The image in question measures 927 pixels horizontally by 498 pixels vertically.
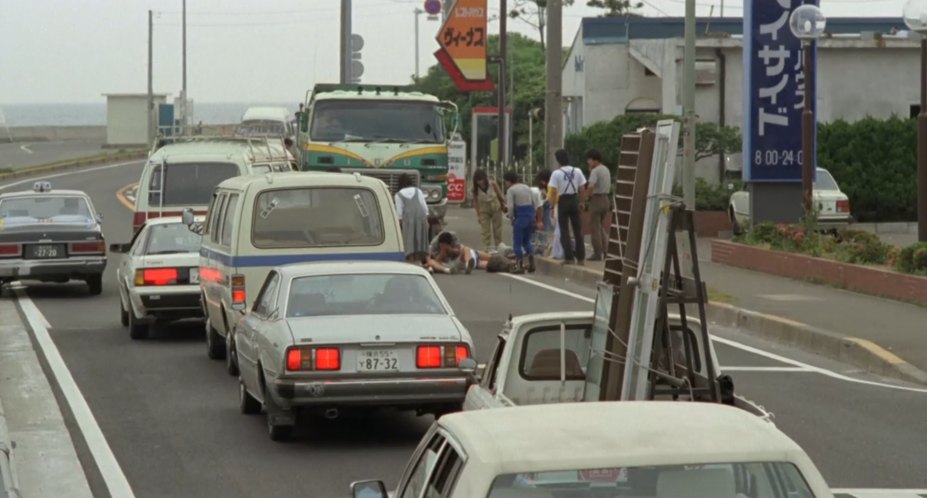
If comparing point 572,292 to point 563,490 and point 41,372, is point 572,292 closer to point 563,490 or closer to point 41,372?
point 41,372

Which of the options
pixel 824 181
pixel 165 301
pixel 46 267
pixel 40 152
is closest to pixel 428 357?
pixel 165 301

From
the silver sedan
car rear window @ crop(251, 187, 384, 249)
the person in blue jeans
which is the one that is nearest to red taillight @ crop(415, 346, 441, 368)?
the silver sedan

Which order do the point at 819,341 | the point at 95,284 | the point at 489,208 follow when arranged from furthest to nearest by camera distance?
the point at 489,208, the point at 95,284, the point at 819,341

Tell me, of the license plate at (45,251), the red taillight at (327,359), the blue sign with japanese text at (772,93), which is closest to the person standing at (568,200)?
the blue sign with japanese text at (772,93)

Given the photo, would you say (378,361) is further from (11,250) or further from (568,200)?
(568,200)

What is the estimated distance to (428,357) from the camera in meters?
12.2

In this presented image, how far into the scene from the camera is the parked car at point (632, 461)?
4.81 meters

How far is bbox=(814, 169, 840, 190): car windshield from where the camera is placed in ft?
116

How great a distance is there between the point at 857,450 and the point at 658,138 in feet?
10.7

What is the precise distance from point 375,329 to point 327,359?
1.54 ft

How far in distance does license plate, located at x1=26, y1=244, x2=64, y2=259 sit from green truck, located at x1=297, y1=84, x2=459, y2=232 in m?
6.88

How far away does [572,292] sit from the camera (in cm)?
2523

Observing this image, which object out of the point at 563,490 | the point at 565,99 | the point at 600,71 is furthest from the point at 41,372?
the point at 565,99

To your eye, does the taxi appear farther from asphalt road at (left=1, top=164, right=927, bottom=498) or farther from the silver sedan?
the silver sedan
